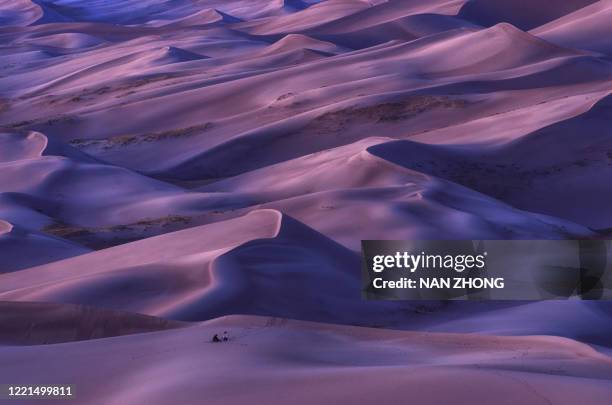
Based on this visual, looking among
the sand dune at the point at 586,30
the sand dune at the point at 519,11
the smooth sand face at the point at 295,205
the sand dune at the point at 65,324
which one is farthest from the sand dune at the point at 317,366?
the sand dune at the point at 519,11

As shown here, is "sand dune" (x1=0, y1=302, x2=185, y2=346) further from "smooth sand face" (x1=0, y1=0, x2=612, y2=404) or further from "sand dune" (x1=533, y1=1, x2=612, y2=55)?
"sand dune" (x1=533, y1=1, x2=612, y2=55)

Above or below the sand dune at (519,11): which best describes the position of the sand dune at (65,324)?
above

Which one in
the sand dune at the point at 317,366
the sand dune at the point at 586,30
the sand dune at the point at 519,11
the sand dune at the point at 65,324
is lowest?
the sand dune at the point at 519,11

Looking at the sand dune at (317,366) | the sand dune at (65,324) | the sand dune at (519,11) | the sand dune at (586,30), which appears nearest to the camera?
the sand dune at (317,366)

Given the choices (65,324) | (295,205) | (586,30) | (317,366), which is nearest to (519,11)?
(586,30)

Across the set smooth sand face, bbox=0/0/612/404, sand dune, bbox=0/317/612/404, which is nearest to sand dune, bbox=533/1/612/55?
smooth sand face, bbox=0/0/612/404

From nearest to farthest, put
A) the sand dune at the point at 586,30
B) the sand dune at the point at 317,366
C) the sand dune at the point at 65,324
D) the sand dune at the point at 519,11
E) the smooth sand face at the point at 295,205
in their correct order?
the sand dune at the point at 317,366 → the smooth sand face at the point at 295,205 → the sand dune at the point at 65,324 → the sand dune at the point at 586,30 → the sand dune at the point at 519,11

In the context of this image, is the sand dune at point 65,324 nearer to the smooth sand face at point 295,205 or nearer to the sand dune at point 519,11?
the smooth sand face at point 295,205

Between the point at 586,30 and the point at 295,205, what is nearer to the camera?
the point at 295,205

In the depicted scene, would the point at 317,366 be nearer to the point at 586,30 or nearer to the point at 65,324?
the point at 65,324
